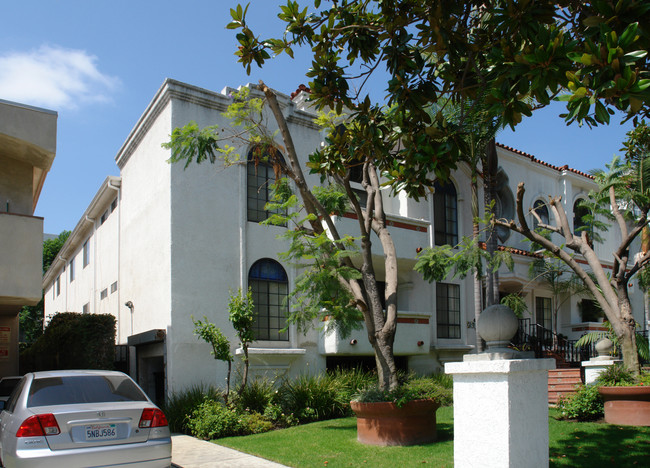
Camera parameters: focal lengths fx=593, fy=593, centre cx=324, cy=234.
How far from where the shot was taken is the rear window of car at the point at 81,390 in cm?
682

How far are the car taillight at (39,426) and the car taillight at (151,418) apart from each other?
915 mm

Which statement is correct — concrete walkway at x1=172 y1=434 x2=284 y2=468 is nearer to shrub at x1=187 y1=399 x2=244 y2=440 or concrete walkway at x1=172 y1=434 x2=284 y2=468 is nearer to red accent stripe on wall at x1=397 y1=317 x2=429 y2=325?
shrub at x1=187 y1=399 x2=244 y2=440

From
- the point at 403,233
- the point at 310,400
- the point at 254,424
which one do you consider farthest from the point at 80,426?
the point at 403,233

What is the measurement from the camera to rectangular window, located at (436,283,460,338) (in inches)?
743

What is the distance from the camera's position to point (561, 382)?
15.4m

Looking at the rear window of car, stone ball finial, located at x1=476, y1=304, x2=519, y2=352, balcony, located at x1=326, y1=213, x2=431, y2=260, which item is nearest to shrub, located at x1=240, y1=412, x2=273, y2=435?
the rear window of car

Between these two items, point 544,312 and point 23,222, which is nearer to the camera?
point 23,222

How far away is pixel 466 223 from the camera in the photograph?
1995 centimetres

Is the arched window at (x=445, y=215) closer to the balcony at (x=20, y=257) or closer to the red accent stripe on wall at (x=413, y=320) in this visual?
the red accent stripe on wall at (x=413, y=320)

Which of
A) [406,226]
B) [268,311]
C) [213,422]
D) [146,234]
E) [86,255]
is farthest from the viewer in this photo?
[86,255]

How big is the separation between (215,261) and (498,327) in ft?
33.9

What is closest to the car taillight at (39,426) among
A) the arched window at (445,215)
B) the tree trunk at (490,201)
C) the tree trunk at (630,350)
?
the tree trunk at (630,350)

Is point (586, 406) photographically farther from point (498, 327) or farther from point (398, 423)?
point (498, 327)

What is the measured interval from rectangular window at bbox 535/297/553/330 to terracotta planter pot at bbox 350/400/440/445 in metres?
13.6
